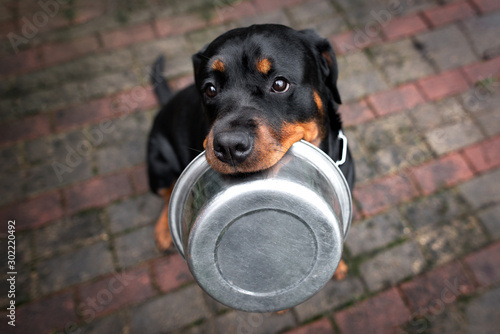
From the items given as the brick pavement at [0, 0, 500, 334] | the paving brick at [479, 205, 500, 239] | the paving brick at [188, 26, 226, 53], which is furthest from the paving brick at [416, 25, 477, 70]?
the paving brick at [188, 26, 226, 53]

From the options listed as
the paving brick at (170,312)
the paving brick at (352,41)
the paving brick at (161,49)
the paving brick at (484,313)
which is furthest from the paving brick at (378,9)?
the paving brick at (170,312)

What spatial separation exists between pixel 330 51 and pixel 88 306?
2.18m

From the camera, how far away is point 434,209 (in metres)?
2.93

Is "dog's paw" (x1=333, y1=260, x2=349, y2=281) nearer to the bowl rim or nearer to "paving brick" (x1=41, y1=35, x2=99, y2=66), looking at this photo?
the bowl rim

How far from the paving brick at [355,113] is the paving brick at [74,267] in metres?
2.06

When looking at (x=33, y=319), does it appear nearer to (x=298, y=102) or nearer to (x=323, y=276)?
(x=323, y=276)

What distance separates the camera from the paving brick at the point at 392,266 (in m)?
2.70

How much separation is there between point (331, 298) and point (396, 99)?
67.8 inches

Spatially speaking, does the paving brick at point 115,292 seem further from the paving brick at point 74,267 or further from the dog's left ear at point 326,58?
the dog's left ear at point 326,58

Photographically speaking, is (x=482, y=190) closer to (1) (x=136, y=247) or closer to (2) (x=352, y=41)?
(2) (x=352, y=41)

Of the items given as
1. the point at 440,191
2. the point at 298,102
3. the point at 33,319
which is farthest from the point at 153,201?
the point at 440,191

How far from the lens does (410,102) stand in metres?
3.36

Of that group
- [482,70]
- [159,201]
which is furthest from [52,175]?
[482,70]

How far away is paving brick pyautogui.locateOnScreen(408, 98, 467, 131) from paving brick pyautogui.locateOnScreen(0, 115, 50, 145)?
9.80ft
